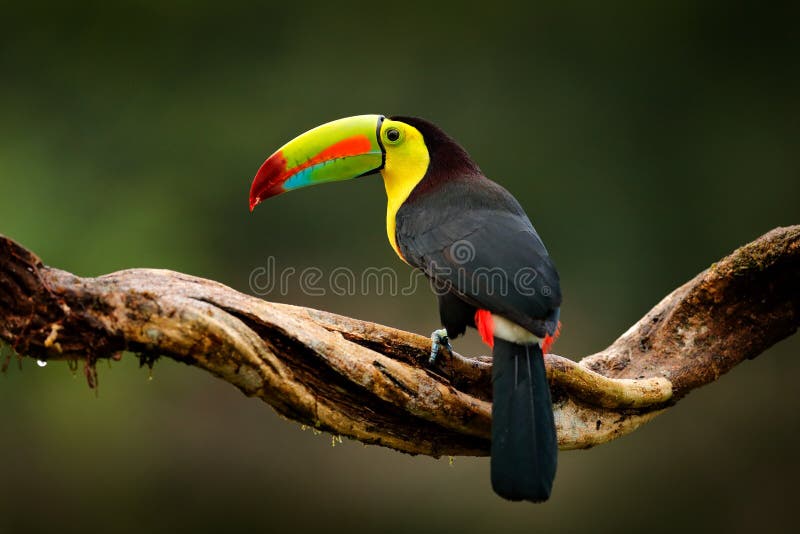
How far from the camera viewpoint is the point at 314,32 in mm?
6707

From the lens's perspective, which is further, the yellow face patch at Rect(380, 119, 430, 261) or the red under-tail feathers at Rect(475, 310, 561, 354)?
the yellow face patch at Rect(380, 119, 430, 261)

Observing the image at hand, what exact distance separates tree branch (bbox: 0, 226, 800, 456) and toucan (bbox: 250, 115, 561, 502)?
147 millimetres

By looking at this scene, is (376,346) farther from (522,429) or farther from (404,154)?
(404,154)

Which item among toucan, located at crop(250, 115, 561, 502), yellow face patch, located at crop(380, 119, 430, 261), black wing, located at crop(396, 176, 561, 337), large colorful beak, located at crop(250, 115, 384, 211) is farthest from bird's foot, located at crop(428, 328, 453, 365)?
large colorful beak, located at crop(250, 115, 384, 211)

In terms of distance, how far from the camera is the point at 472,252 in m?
2.32

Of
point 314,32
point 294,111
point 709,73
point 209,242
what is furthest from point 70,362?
point 709,73

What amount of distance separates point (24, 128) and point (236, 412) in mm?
2687

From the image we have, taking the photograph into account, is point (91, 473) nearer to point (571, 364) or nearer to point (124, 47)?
point (124, 47)

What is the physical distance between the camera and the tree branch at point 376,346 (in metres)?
1.69

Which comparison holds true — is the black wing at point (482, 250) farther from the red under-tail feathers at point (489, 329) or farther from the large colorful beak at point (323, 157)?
the large colorful beak at point (323, 157)

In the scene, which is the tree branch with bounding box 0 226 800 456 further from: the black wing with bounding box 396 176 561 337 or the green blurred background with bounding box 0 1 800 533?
the green blurred background with bounding box 0 1 800 533

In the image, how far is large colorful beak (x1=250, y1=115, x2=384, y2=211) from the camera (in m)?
2.84

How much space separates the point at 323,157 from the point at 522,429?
51.2 inches

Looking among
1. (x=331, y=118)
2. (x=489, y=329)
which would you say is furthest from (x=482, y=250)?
(x=331, y=118)
